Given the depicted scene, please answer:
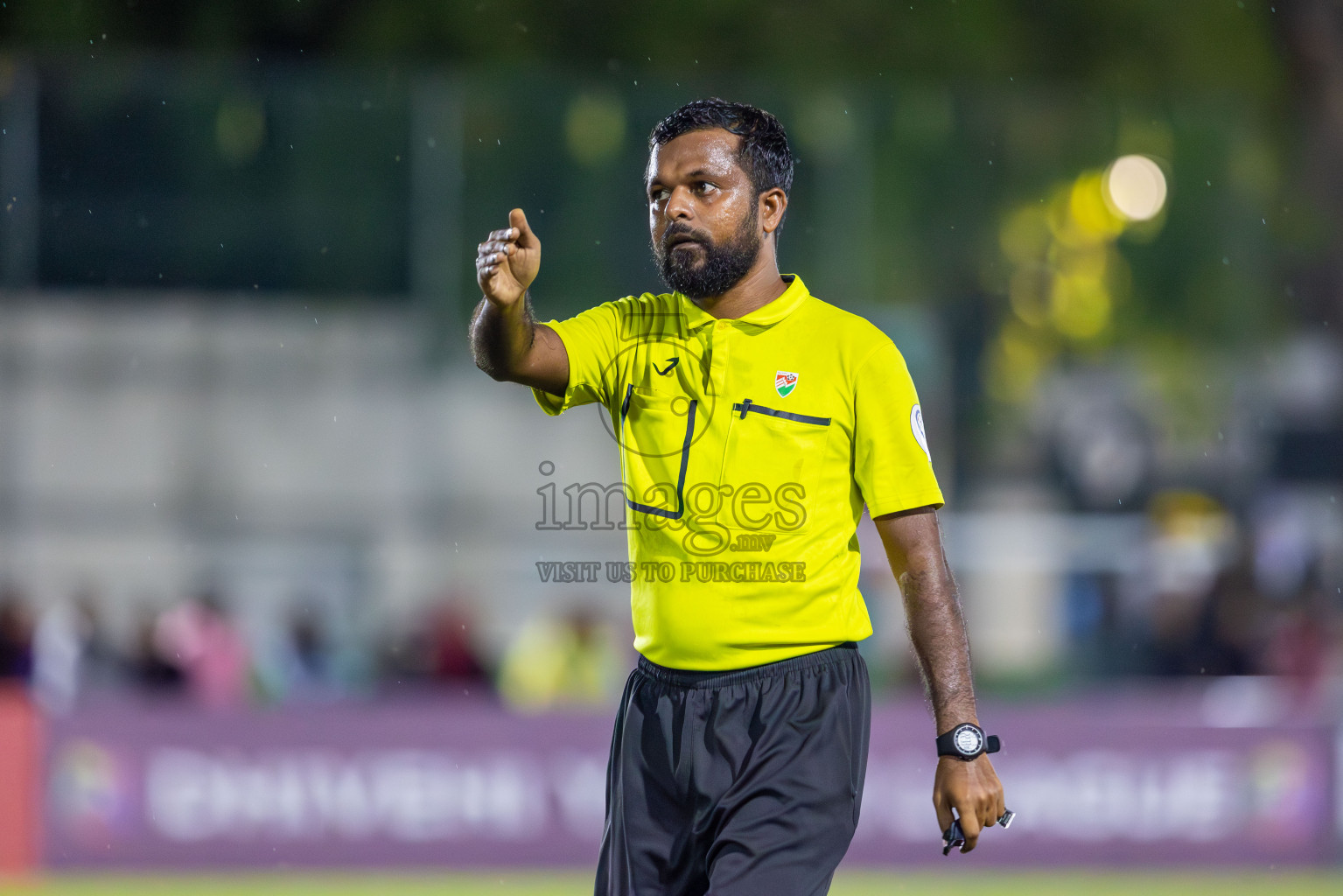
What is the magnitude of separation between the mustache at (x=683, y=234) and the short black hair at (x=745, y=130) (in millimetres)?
164

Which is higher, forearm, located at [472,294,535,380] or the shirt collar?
the shirt collar

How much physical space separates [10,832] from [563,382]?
24.6 feet

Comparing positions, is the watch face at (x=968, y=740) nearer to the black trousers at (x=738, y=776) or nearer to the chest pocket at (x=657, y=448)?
the black trousers at (x=738, y=776)

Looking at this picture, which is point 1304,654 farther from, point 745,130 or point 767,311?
point 745,130

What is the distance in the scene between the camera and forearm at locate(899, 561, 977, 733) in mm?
3316

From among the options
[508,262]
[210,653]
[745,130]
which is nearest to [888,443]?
[745,130]

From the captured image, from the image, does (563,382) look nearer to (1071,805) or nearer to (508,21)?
(1071,805)

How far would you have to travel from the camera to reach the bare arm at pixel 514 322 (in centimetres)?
318

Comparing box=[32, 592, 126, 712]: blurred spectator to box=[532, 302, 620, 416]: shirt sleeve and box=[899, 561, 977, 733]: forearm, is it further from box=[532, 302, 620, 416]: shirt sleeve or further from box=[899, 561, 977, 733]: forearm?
box=[899, 561, 977, 733]: forearm

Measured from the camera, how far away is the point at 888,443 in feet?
11.0

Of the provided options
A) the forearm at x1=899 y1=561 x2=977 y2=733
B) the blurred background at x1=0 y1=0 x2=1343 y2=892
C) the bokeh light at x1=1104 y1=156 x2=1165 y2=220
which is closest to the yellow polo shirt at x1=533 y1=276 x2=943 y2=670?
the forearm at x1=899 y1=561 x2=977 y2=733

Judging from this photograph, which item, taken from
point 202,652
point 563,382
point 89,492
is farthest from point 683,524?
point 89,492

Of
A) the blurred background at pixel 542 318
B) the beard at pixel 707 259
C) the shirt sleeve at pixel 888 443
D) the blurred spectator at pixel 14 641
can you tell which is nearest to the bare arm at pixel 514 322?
the beard at pixel 707 259

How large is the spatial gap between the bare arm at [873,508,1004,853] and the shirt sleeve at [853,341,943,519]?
0.14 ft
